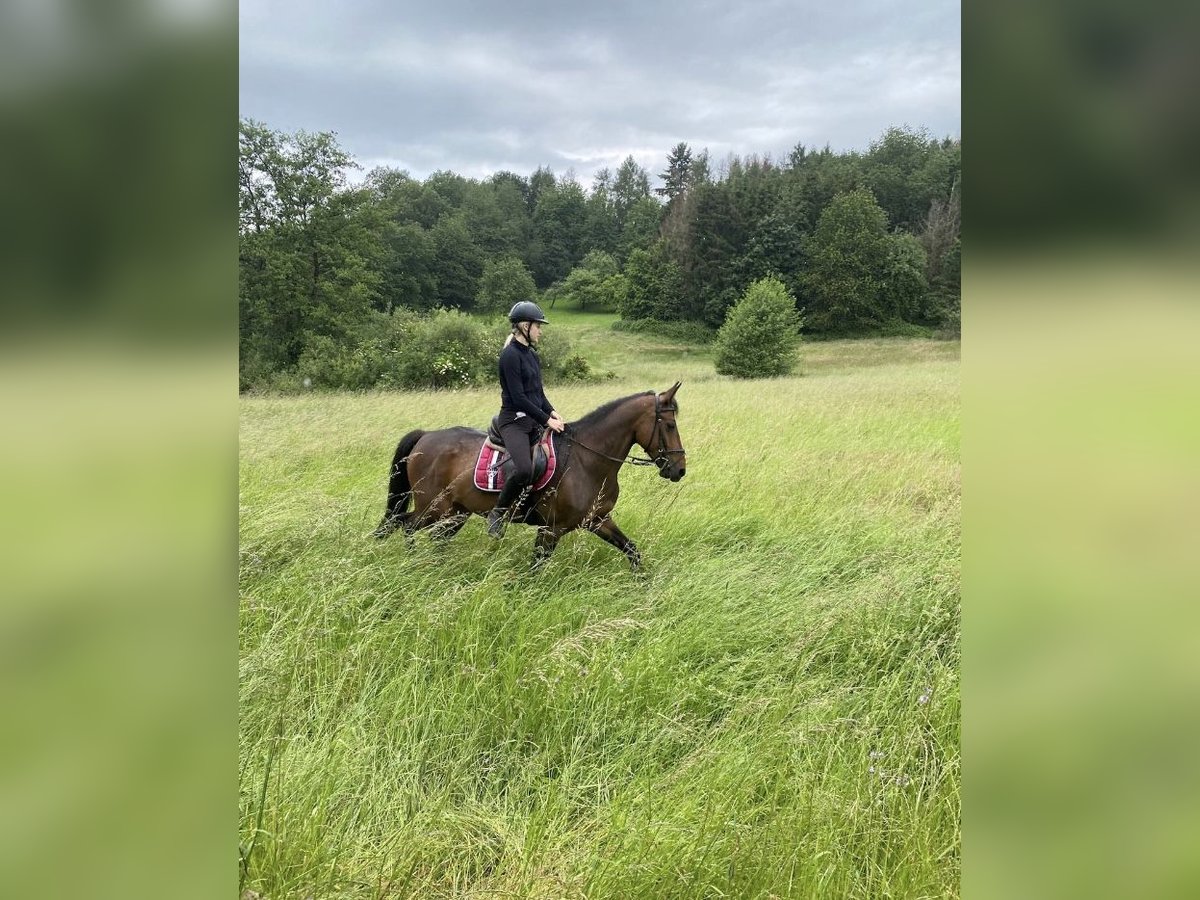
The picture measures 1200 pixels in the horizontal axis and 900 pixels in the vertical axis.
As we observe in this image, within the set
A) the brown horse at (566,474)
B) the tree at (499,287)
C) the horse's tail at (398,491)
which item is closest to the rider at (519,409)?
the brown horse at (566,474)

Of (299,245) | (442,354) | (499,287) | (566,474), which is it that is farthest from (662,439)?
(499,287)

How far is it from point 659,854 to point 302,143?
34820 mm

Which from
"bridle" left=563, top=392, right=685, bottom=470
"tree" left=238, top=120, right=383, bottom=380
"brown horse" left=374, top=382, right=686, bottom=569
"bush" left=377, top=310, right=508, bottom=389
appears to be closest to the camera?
"brown horse" left=374, top=382, right=686, bottom=569

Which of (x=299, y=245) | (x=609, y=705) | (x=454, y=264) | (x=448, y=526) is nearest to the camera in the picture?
(x=609, y=705)

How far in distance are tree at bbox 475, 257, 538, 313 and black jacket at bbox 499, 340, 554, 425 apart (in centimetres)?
3250

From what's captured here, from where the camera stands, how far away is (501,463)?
5.40 m

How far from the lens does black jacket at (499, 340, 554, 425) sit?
5.17 meters

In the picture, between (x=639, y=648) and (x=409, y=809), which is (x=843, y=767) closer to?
(x=639, y=648)

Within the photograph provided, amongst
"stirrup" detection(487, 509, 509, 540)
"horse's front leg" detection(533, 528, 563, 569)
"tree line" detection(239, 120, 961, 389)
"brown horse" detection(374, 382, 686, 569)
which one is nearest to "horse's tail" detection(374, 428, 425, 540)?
"brown horse" detection(374, 382, 686, 569)

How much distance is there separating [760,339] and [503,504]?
27405mm

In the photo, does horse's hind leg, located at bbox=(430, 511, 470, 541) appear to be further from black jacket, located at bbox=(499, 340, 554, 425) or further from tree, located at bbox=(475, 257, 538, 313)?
tree, located at bbox=(475, 257, 538, 313)
